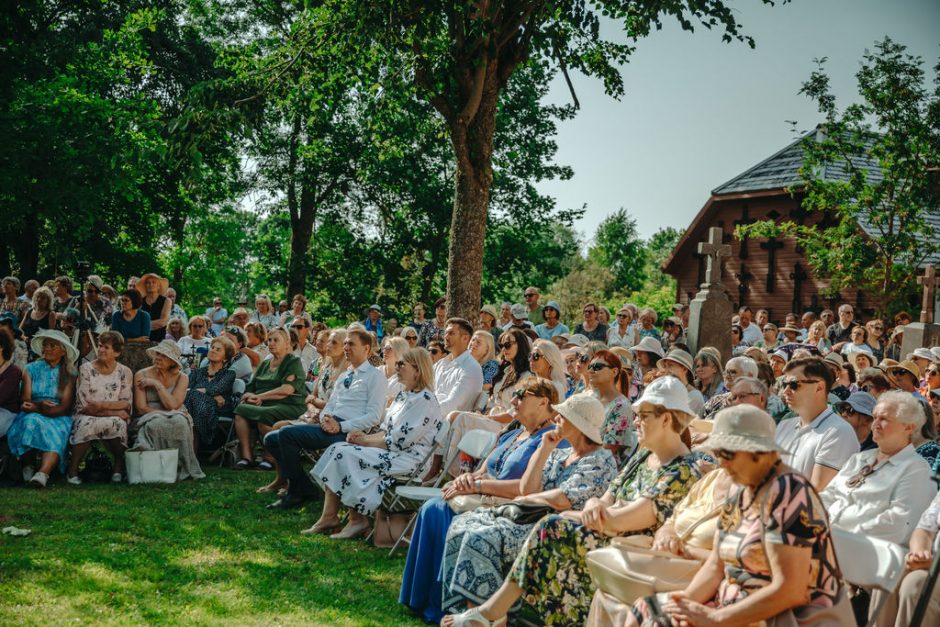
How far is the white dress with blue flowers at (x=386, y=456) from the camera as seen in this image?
6.73 metres

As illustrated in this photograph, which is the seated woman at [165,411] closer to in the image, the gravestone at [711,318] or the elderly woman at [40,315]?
the elderly woman at [40,315]

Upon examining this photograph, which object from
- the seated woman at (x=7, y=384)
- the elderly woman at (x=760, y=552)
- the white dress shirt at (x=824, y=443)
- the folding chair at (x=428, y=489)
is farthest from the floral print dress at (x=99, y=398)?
the elderly woman at (x=760, y=552)

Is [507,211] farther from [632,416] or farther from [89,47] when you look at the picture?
[632,416]

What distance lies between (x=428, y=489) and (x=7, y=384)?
188 inches

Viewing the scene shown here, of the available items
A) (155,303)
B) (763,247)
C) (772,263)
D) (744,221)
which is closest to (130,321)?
(155,303)

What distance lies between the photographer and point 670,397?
4.15 meters

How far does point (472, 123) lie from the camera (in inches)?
402

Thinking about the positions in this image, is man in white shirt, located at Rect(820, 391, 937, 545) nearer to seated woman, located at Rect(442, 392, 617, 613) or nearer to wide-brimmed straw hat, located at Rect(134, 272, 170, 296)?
seated woman, located at Rect(442, 392, 617, 613)

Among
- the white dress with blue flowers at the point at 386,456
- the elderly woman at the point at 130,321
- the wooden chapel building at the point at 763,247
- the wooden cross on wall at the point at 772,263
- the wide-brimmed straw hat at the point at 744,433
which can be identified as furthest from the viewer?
the wooden cross on wall at the point at 772,263

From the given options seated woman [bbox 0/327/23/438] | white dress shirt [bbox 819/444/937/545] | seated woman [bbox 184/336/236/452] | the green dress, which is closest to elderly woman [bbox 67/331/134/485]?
seated woman [bbox 0/327/23/438]

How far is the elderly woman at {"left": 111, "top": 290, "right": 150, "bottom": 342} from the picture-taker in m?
11.0

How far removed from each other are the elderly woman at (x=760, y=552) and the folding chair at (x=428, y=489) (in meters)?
2.89

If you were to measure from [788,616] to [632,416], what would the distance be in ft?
10.2

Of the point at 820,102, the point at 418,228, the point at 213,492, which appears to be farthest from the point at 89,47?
the point at 820,102
